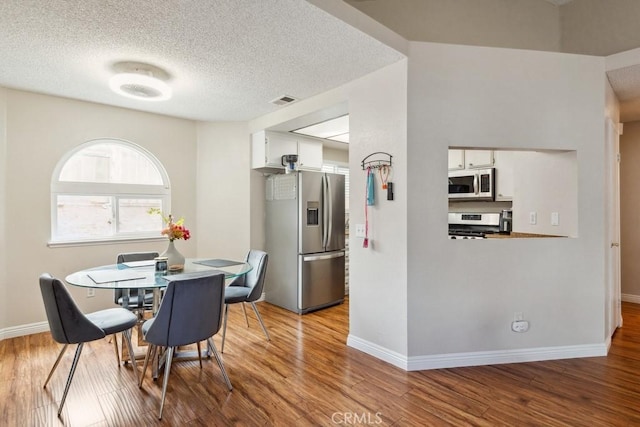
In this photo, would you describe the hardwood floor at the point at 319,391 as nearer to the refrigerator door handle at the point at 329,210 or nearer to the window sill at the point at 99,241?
the window sill at the point at 99,241

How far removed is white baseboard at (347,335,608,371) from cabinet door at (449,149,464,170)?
2.55 m

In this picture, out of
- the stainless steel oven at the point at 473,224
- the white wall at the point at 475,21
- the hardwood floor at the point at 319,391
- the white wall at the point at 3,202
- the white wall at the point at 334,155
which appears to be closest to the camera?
the hardwood floor at the point at 319,391

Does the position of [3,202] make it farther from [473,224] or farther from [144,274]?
[473,224]

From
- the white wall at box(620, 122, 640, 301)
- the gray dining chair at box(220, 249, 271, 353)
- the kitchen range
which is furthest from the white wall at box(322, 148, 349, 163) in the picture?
the white wall at box(620, 122, 640, 301)

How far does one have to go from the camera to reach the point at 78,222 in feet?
12.4

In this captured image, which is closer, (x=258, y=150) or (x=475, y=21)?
(x=475, y=21)

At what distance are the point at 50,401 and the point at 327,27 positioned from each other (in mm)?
3080

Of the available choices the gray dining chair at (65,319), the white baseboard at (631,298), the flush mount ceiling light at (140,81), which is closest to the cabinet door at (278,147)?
the flush mount ceiling light at (140,81)

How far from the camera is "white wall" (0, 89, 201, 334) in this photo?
336 cm

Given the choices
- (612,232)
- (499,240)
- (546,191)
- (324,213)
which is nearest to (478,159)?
(546,191)

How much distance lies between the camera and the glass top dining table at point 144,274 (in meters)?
2.27

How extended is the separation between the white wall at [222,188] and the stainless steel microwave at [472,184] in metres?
2.88

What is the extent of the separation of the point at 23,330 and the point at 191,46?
3.32 m

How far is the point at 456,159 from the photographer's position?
4633 mm
